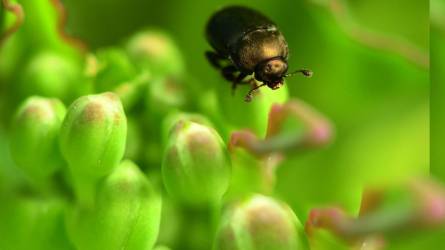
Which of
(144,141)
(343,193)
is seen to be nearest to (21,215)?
(144,141)

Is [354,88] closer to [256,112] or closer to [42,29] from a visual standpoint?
[256,112]

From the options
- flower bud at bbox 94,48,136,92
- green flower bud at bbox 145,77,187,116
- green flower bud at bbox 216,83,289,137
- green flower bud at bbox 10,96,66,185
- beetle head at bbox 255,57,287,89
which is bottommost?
green flower bud at bbox 10,96,66,185

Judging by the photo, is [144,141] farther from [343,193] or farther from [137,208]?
[343,193]

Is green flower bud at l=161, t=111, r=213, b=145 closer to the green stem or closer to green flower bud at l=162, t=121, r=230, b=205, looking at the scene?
green flower bud at l=162, t=121, r=230, b=205

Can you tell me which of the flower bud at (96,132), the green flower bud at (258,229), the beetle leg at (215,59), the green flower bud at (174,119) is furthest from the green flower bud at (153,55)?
the green flower bud at (258,229)

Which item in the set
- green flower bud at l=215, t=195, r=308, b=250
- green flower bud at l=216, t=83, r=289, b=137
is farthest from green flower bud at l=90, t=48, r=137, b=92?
green flower bud at l=215, t=195, r=308, b=250

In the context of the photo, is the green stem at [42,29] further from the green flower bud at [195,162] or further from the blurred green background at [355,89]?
the green flower bud at [195,162]

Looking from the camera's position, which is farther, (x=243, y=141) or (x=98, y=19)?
(x=98, y=19)

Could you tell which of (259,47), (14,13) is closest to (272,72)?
(259,47)
